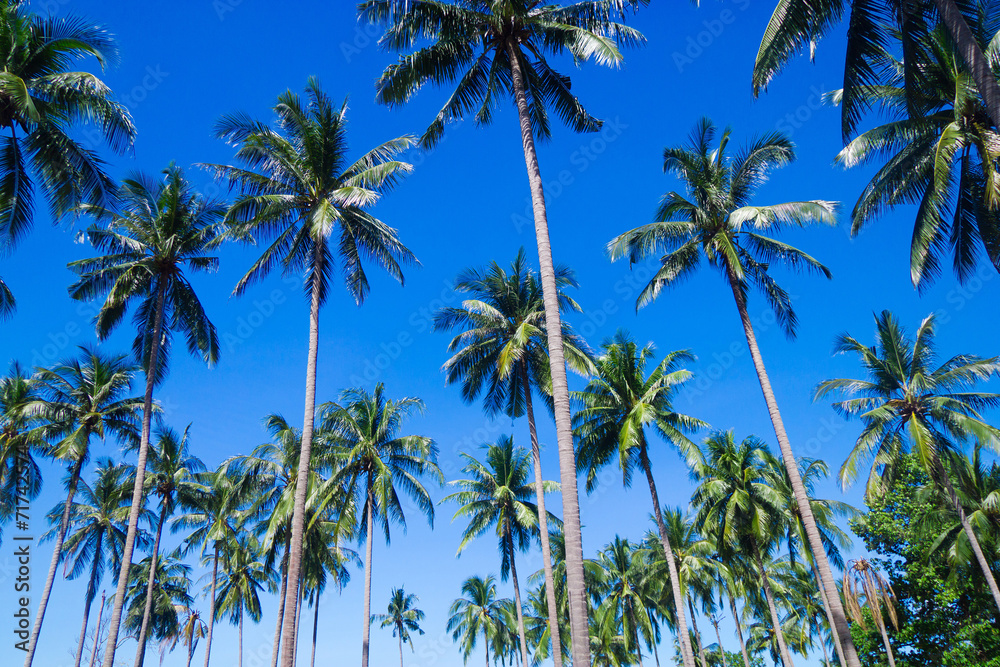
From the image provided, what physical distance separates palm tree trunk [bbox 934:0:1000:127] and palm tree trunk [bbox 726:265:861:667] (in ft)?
28.2

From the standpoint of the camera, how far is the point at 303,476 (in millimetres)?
15750

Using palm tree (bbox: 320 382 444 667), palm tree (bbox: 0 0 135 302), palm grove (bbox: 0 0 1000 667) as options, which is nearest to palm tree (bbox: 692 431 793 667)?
palm grove (bbox: 0 0 1000 667)

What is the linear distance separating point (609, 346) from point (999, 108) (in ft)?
51.8

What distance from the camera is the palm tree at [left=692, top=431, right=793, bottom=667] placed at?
27312 mm

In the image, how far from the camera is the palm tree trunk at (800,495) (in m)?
13.5

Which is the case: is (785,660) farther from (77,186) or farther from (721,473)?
(77,186)

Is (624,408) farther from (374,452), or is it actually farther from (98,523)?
(98,523)

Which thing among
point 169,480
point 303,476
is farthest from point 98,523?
point 303,476

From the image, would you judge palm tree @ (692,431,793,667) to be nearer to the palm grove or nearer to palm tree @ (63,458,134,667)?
the palm grove

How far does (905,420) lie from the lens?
23234 mm

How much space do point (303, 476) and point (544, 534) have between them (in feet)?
32.6

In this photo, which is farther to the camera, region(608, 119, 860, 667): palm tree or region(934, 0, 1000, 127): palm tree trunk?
region(608, 119, 860, 667): palm tree

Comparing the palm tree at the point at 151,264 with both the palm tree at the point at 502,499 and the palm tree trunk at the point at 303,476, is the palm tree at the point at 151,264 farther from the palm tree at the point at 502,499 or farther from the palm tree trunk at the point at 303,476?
the palm tree at the point at 502,499

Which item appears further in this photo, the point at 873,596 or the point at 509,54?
the point at 873,596
